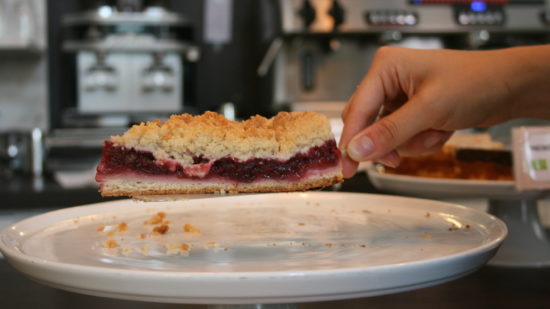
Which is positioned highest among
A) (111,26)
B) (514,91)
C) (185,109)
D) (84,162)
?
(111,26)

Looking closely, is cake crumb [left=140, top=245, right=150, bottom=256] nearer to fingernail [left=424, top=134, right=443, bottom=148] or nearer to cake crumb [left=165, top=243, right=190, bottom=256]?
cake crumb [left=165, top=243, right=190, bottom=256]

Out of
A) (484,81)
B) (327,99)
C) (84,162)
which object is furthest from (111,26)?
(484,81)

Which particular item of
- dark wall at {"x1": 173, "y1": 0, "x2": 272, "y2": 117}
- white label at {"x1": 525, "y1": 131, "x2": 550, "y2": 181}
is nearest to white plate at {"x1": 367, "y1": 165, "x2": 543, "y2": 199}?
white label at {"x1": 525, "y1": 131, "x2": 550, "y2": 181}

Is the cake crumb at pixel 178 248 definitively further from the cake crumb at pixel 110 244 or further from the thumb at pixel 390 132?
the thumb at pixel 390 132

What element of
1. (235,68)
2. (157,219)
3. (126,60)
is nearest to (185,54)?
(126,60)

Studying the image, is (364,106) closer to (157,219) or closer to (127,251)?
(157,219)

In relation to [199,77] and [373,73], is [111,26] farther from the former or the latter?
[373,73]

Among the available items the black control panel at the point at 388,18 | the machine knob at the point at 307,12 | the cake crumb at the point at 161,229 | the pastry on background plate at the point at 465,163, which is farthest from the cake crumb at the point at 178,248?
the black control panel at the point at 388,18
